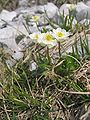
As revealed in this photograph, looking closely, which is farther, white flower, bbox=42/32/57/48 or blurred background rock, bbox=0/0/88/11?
blurred background rock, bbox=0/0/88/11

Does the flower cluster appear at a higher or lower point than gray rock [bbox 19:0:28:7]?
higher

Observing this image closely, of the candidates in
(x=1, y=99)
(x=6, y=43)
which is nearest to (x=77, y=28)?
(x=6, y=43)

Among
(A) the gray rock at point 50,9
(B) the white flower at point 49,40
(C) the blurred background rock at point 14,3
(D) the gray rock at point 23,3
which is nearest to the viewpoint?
(B) the white flower at point 49,40

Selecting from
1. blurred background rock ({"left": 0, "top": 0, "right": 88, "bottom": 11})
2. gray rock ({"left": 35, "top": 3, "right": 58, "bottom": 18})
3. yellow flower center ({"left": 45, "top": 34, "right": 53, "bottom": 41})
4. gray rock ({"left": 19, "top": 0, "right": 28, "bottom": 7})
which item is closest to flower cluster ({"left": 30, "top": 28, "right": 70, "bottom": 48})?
yellow flower center ({"left": 45, "top": 34, "right": 53, "bottom": 41})

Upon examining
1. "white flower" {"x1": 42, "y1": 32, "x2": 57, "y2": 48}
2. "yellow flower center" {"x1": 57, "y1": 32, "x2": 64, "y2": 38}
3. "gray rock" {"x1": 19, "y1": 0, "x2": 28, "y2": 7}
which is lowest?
"gray rock" {"x1": 19, "y1": 0, "x2": 28, "y2": 7}

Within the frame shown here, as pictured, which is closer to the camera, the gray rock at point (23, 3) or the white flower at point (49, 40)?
the white flower at point (49, 40)

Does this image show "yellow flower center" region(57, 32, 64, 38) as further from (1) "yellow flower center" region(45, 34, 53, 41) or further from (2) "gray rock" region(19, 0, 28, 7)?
(2) "gray rock" region(19, 0, 28, 7)

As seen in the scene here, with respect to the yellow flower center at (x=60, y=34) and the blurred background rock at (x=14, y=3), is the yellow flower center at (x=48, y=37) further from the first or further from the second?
the blurred background rock at (x=14, y=3)

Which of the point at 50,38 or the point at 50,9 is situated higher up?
the point at 50,38

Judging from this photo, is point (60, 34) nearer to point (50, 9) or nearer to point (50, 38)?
point (50, 38)

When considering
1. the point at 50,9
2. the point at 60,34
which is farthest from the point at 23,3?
the point at 60,34

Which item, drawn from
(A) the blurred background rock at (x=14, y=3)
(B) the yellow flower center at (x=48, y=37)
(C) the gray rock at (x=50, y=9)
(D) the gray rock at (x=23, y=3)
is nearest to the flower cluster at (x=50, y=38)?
(B) the yellow flower center at (x=48, y=37)

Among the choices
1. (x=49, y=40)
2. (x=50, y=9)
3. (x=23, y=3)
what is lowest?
(x=23, y=3)
